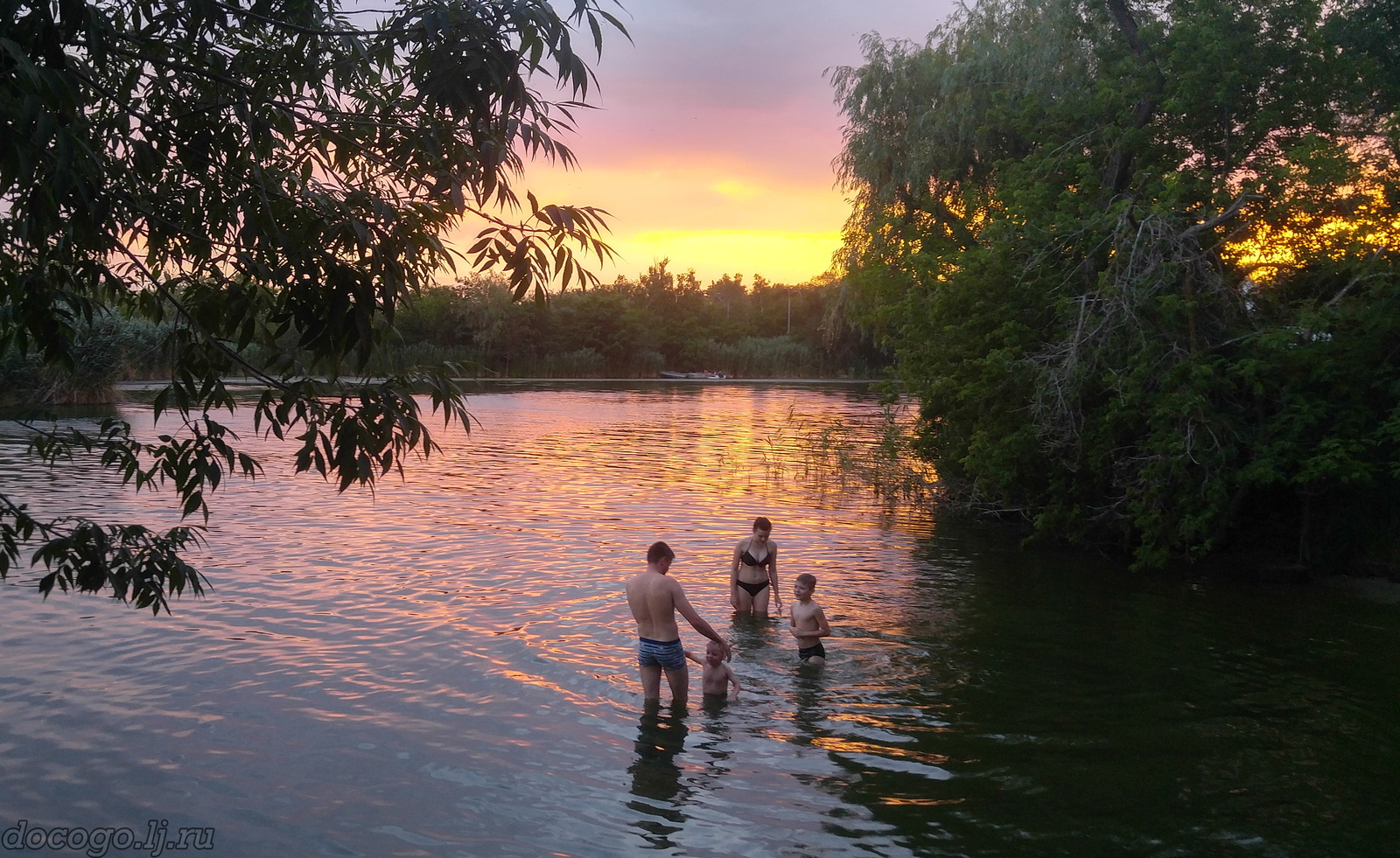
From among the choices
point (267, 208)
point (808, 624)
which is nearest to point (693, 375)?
point (808, 624)

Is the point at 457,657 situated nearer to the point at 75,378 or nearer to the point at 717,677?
the point at 717,677

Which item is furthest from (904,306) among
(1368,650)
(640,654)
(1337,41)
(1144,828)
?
(1144,828)

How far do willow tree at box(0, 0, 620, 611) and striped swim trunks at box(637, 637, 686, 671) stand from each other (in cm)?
495

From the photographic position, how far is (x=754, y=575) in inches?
558

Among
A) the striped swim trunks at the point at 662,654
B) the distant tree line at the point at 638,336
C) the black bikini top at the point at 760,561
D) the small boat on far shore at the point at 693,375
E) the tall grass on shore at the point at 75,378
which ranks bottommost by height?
the striped swim trunks at the point at 662,654

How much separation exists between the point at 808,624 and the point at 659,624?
2.33 metres

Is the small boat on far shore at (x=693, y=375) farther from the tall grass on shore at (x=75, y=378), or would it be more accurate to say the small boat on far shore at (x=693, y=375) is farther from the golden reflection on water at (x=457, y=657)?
the golden reflection on water at (x=457, y=657)

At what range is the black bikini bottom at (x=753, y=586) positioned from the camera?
14156 millimetres

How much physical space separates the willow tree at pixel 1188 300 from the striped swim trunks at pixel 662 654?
8762 mm

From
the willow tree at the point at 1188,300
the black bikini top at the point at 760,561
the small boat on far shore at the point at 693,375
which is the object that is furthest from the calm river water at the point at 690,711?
the small boat on far shore at the point at 693,375

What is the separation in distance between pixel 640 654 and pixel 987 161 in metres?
19.5

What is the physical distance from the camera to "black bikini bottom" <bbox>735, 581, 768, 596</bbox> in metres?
14.2

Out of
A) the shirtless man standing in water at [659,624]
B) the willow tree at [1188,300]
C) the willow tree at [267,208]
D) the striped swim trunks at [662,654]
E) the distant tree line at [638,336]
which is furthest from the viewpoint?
the distant tree line at [638,336]

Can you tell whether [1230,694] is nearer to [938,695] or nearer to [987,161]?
[938,695]
